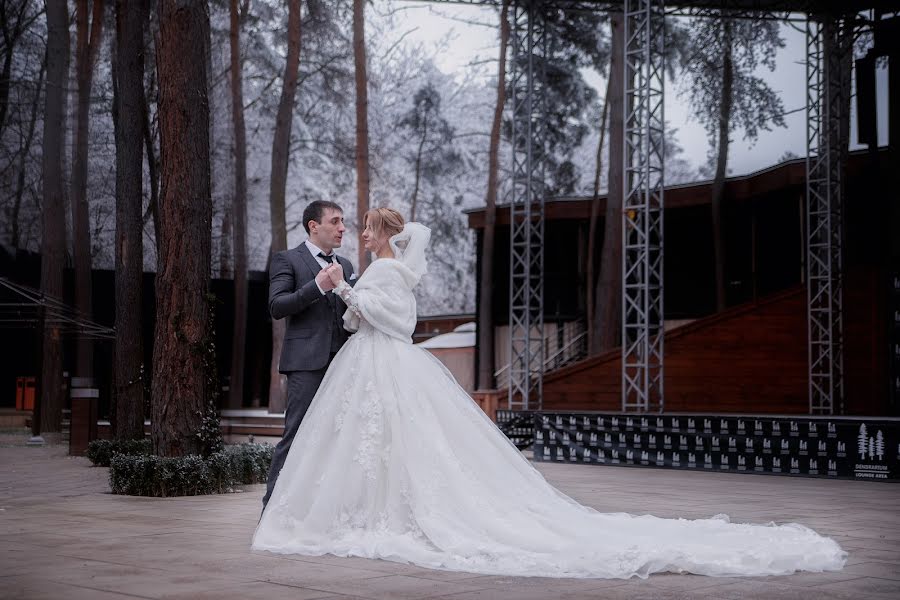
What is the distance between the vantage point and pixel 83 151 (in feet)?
71.8

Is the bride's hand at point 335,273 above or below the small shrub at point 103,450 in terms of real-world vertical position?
above

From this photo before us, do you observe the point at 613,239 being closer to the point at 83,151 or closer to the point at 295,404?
the point at 83,151

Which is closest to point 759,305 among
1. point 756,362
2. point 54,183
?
point 756,362

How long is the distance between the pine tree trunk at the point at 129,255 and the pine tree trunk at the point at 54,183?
684 centimetres

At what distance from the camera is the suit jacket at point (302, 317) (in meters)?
6.14

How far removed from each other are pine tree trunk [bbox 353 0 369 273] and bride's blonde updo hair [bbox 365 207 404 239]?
19552 millimetres

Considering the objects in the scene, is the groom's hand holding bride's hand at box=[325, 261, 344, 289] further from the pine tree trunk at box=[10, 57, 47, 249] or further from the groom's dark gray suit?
the pine tree trunk at box=[10, 57, 47, 249]

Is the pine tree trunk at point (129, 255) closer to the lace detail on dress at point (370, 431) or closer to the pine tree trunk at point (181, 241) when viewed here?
the pine tree trunk at point (181, 241)

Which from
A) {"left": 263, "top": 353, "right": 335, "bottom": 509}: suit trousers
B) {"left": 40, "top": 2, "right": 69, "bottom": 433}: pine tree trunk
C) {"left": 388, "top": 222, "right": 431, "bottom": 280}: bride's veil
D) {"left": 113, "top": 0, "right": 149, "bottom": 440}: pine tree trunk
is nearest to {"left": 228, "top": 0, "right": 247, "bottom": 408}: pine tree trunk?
{"left": 40, "top": 2, "right": 69, "bottom": 433}: pine tree trunk

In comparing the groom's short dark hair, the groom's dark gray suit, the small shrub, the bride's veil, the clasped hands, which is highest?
the groom's short dark hair

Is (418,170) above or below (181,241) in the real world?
above

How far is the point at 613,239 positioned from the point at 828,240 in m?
6.44

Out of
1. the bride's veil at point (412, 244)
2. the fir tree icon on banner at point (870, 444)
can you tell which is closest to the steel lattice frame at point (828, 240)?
the fir tree icon on banner at point (870, 444)

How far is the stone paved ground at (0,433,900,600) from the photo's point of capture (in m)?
4.30
